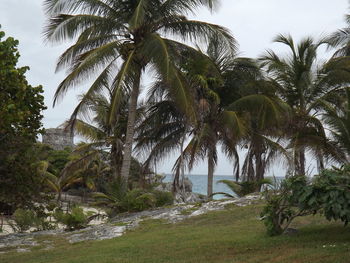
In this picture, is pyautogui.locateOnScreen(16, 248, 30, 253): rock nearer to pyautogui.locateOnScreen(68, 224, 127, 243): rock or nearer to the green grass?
the green grass

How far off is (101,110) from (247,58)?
7710 mm

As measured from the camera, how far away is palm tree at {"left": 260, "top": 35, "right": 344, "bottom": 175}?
2078cm

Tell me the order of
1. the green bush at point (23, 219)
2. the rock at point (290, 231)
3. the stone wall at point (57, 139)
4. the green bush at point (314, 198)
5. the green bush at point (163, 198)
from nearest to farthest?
the green bush at point (314, 198)
the rock at point (290, 231)
the green bush at point (23, 219)
the green bush at point (163, 198)
the stone wall at point (57, 139)

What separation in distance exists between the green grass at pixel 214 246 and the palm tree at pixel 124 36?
5452 mm

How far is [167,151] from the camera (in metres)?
21.9

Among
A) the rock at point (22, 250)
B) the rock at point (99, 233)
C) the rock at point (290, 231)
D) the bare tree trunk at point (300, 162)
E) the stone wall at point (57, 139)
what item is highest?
the stone wall at point (57, 139)

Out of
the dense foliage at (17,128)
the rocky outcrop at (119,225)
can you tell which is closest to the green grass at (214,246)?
the rocky outcrop at (119,225)

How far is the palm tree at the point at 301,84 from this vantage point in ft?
68.2

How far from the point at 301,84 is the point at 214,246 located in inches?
533

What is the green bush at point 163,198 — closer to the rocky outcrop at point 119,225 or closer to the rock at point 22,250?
the rocky outcrop at point 119,225

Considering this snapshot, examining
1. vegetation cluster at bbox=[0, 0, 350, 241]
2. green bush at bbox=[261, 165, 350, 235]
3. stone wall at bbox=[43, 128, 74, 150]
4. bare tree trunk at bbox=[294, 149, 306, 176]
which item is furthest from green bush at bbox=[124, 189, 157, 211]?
stone wall at bbox=[43, 128, 74, 150]

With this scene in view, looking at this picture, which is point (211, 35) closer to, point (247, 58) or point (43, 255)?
point (247, 58)

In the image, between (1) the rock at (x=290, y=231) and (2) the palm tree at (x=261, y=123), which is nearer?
(1) the rock at (x=290, y=231)

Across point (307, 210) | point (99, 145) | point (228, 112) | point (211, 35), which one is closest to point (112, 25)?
point (211, 35)
